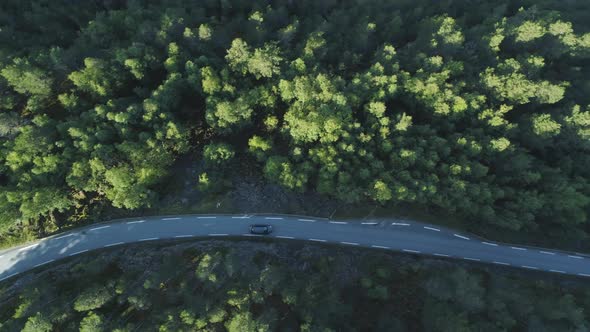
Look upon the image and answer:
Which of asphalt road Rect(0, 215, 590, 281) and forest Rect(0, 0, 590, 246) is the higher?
forest Rect(0, 0, 590, 246)

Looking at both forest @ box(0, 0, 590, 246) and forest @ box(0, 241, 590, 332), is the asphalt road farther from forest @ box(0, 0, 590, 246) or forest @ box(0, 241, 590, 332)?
forest @ box(0, 0, 590, 246)

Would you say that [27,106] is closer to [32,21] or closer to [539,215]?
[32,21]

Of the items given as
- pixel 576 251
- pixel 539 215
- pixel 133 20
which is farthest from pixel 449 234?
pixel 133 20

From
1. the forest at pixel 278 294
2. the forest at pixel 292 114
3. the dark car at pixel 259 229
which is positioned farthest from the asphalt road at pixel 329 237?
the forest at pixel 292 114

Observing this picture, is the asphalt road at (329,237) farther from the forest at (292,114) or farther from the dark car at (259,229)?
the forest at (292,114)

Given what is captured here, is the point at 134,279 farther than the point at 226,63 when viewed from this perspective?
No

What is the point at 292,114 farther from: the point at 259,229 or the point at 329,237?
the point at 329,237

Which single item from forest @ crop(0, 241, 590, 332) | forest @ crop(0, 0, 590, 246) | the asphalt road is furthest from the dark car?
forest @ crop(0, 0, 590, 246)
